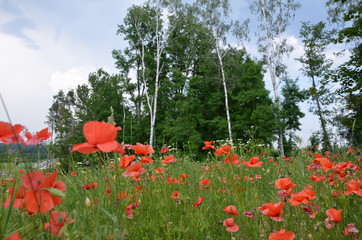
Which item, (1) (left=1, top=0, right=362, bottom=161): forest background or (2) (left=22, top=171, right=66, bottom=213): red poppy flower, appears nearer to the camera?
(2) (left=22, top=171, right=66, bottom=213): red poppy flower

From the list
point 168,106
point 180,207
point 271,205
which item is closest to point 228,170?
point 180,207

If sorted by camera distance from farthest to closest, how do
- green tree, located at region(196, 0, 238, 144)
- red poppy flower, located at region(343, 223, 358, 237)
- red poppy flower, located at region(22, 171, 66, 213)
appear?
green tree, located at region(196, 0, 238, 144)
red poppy flower, located at region(343, 223, 358, 237)
red poppy flower, located at region(22, 171, 66, 213)

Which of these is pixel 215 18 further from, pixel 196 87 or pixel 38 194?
pixel 38 194

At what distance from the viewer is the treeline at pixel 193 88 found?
1905 cm

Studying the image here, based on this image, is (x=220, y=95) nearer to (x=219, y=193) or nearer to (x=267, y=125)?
(x=267, y=125)

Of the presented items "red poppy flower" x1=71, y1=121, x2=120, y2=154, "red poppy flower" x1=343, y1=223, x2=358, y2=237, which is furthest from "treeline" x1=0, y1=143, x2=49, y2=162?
"red poppy flower" x1=343, y1=223, x2=358, y2=237

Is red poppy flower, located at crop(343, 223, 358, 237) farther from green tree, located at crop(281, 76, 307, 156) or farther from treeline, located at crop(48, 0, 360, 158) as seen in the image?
green tree, located at crop(281, 76, 307, 156)

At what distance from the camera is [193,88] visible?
22531 mm

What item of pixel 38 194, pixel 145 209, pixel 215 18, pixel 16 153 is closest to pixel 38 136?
pixel 38 194

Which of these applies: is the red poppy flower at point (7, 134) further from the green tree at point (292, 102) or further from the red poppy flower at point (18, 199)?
the green tree at point (292, 102)

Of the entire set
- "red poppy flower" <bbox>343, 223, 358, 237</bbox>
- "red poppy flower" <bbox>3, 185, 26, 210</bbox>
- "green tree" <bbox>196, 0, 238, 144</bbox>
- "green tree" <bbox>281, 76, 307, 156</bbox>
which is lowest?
"red poppy flower" <bbox>343, 223, 358, 237</bbox>

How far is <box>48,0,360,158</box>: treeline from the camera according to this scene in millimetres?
19047

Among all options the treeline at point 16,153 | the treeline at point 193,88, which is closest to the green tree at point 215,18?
the treeline at point 193,88

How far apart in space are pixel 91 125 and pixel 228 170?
7.12 feet
